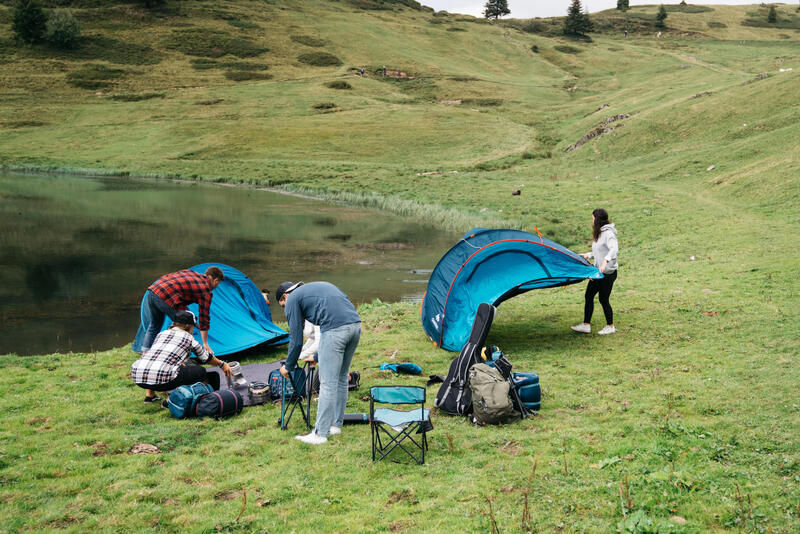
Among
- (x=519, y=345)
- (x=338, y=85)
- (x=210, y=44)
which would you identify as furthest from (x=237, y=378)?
(x=210, y=44)

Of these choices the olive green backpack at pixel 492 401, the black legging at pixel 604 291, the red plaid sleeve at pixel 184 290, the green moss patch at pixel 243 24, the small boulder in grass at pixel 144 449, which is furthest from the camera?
the green moss patch at pixel 243 24

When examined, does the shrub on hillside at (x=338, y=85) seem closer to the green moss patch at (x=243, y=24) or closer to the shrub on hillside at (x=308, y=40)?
the shrub on hillside at (x=308, y=40)

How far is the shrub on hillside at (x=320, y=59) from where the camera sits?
10856 centimetres

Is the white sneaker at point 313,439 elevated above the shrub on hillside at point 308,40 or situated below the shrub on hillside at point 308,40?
below

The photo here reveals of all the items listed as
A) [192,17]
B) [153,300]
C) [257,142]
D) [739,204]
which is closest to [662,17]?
[192,17]

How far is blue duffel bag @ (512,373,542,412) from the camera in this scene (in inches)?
381

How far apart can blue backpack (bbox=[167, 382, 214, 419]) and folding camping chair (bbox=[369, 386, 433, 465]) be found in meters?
3.30

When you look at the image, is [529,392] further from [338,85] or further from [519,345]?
[338,85]

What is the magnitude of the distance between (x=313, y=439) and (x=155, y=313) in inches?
194

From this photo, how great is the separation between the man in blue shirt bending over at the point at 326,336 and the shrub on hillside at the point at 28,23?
11970 centimetres

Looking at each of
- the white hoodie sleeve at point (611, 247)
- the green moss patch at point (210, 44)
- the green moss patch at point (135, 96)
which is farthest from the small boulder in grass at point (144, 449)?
the green moss patch at point (210, 44)

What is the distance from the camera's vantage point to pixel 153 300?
11.6 metres

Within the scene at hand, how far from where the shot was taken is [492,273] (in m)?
14.0

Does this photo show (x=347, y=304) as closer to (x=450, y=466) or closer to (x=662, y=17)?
(x=450, y=466)
